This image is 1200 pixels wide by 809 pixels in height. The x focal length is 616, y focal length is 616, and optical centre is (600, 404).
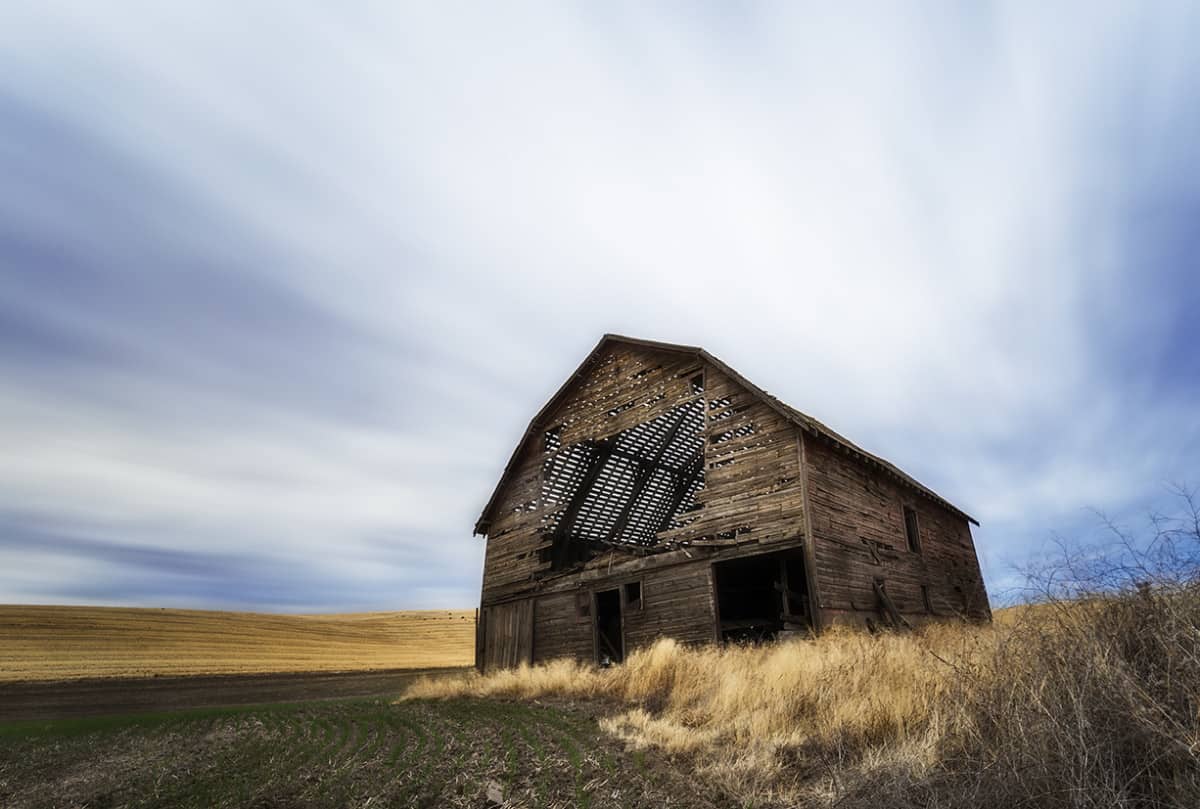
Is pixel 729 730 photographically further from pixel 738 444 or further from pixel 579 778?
pixel 738 444

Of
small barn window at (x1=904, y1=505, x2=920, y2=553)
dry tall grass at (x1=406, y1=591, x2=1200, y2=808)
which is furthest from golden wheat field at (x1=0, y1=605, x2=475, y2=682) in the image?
dry tall grass at (x1=406, y1=591, x2=1200, y2=808)

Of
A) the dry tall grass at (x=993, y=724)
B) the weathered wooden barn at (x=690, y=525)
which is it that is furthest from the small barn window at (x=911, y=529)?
the dry tall grass at (x=993, y=724)

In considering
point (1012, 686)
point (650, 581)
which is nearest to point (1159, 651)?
point (1012, 686)

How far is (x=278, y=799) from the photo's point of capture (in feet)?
21.9

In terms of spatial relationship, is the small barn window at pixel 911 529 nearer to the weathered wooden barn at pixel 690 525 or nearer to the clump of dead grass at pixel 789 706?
the weathered wooden barn at pixel 690 525

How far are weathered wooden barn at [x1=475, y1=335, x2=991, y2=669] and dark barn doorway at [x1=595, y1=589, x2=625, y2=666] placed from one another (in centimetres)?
8

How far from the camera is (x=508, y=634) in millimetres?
22297

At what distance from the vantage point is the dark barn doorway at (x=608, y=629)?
19453 millimetres

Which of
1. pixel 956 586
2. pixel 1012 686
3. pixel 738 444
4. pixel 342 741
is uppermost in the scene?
pixel 738 444

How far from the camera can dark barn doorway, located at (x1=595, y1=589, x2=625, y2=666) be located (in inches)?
766

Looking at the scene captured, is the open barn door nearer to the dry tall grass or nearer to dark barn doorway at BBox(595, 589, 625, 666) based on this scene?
dark barn doorway at BBox(595, 589, 625, 666)

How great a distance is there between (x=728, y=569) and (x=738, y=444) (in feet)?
19.3

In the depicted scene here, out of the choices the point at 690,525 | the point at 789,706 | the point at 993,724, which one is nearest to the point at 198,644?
the point at 690,525

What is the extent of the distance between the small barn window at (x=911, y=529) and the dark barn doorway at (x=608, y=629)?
9.77m
